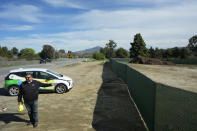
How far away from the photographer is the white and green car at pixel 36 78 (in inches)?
405

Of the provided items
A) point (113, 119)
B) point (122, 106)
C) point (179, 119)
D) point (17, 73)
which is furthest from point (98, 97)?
point (179, 119)

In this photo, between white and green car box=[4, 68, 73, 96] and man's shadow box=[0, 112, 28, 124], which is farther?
white and green car box=[4, 68, 73, 96]

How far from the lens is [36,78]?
10.3 m

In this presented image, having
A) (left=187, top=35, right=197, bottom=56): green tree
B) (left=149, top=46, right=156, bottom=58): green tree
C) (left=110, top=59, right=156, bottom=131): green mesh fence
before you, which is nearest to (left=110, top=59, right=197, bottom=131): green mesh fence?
(left=110, top=59, right=156, bottom=131): green mesh fence

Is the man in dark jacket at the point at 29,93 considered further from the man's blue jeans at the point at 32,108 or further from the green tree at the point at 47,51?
the green tree at the point at 47,51

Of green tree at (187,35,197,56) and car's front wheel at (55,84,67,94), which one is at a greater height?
green tree at (187,35,197,56)

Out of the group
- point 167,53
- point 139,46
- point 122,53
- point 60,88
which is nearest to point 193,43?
point 167,53

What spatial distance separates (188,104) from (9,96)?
996cm

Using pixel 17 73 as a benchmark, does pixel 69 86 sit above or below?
below

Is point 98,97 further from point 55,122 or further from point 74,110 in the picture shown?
point 55,122

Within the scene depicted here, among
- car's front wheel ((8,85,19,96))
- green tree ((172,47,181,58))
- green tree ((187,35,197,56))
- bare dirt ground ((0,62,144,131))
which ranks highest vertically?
green tree ((187,35,197,56))

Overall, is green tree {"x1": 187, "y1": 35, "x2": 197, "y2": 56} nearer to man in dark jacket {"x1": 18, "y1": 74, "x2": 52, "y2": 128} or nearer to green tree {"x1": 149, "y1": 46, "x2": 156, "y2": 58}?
green tree {"x1": 149, "y1": 46, "x2": 156, "y2": 58}

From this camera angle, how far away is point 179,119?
3.72 metres

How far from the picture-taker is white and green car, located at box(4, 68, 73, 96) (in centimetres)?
1028
